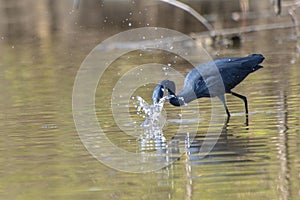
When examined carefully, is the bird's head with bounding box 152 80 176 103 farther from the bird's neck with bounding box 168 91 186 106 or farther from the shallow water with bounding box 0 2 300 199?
the shallow water with bounding box 0 2 300 199

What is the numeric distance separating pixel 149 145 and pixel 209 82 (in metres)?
1.71

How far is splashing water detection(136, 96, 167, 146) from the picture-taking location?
8.98 meters

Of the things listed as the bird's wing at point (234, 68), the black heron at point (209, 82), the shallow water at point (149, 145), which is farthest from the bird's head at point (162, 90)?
the bird's wing at point (234, 68)

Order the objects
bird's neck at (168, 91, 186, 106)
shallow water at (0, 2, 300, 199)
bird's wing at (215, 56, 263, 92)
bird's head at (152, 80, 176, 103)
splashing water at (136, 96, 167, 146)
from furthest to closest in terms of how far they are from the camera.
→ bird's wing at (215, 56, 263, 92)
bird's neck at (168, 91, 186, 106)
bird's head at (152, 80, 176, 103)
splashing water at (136, 96, 167, 146)
shallow water at (0, 2, 300, 199)

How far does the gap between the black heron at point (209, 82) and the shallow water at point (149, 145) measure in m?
0.24

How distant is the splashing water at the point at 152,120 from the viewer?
353 inches

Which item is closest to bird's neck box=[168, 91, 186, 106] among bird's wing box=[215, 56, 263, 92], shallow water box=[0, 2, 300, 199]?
shallow water box=[0, 2, 300, 199]

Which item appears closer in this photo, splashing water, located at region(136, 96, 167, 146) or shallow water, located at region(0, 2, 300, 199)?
shallow water, located at region(0, 2, 300, 199)

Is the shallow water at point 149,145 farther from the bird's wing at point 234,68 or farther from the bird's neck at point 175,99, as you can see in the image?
the bird's wing at point 234,68

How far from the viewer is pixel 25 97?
485 inches

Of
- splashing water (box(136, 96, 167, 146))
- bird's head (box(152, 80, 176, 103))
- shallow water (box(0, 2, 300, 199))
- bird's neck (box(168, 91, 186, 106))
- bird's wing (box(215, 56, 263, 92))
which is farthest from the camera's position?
bird's wing (box(215, 56, 263, 92))

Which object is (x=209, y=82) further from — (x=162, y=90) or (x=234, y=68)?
(x=162, y=90)

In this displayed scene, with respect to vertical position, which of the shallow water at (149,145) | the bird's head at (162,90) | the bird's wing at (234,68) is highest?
the bird's wing at (234,68)

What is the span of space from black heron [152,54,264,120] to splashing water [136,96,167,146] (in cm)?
13
